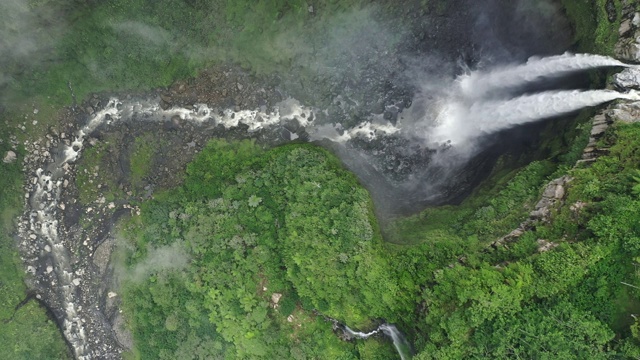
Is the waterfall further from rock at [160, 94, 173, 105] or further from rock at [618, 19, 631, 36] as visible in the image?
rock at [160, 94, 173, 105]

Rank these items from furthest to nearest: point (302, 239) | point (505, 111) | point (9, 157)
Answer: point (9, 157) < point (505, 111) < point (302, 239)

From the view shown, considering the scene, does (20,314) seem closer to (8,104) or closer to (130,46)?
(8,104)

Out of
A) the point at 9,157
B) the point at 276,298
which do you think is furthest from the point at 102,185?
the point at 276,298

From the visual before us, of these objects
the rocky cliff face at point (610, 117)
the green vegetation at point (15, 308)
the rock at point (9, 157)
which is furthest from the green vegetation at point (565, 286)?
the rock at point (9, 157)

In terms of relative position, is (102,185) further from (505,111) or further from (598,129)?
(598,129)

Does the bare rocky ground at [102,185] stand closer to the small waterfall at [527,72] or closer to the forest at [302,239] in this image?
the forest at [302,239]

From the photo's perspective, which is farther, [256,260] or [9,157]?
[9,157]
